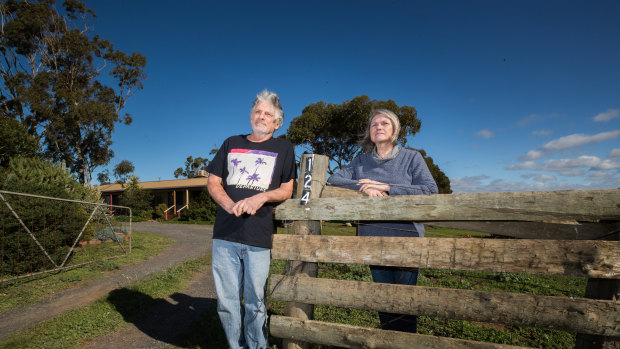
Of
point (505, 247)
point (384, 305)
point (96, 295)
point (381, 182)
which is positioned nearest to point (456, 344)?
point (384, 305)

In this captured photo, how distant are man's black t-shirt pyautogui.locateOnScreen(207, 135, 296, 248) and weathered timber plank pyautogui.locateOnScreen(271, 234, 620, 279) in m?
0.27

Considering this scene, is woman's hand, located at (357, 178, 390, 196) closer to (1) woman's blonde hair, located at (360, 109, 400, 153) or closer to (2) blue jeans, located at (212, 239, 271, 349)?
(1) woman's blonde hair, located at (360, 109, 400, 153)

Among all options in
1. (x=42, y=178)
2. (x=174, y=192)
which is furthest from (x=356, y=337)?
(x=174, y=192)

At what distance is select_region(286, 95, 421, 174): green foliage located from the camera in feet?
80.7

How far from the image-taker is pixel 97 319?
408 centimetres

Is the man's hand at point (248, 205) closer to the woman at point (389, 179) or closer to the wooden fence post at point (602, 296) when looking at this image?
the woman at point (389, 179)

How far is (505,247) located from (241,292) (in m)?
2.05

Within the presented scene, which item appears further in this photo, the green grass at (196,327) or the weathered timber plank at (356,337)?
the green grass at (196,327)

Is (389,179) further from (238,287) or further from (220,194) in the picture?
(238,287)

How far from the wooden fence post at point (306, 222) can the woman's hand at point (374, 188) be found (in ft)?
1.24

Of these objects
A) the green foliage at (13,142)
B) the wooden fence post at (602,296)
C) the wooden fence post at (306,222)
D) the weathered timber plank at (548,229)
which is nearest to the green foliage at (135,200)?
the green foliage at (13,142)

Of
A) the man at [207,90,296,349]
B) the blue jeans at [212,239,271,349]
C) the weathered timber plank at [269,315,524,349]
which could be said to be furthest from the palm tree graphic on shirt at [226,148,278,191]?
the weathered timber plank at [269,315,524,349]

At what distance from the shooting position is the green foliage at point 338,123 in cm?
2461

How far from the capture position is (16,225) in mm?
6504
